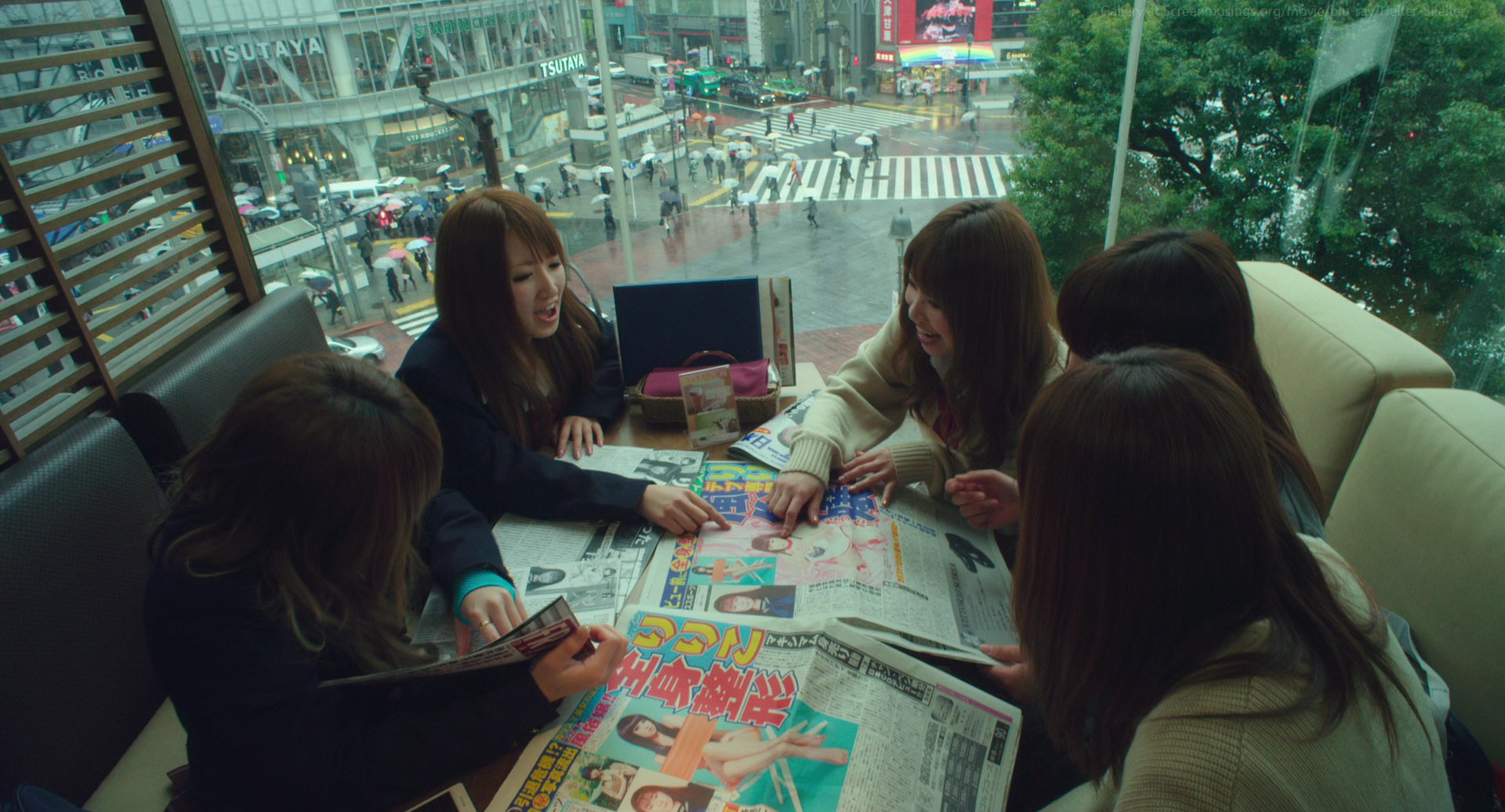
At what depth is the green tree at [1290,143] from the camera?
2385mm

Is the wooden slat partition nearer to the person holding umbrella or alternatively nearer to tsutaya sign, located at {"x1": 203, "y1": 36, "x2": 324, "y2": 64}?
tsutaya sign, located at {"x1": 203, "y1": 36, "x2": 324, "y2": 64}

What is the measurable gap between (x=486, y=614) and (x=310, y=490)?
36 centimetres

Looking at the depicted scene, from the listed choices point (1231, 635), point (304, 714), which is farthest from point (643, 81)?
point (1231, 635)

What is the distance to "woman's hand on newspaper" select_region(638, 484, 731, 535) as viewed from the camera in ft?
4.22

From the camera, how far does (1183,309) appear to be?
1.11m

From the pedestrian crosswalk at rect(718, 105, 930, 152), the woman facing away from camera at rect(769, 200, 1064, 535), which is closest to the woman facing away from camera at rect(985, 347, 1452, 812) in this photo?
the woman facing away from camera at rect(769, 200, 1064, 535)

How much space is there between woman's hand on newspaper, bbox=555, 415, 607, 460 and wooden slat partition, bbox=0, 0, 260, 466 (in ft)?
3.04

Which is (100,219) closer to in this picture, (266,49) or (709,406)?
(266,49)

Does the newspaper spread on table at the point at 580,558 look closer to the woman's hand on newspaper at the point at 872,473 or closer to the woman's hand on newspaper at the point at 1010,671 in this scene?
the woman's hand on newspaper at the point at 872,473

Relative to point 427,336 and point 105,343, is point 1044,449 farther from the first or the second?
point 105,343

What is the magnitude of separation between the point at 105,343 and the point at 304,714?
1.27 meters

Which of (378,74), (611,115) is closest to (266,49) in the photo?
(378,74)

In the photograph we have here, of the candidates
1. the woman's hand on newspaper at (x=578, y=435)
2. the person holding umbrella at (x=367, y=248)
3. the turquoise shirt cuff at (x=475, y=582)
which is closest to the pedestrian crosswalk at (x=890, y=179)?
the person holding umbrella at (x=367, y=248)

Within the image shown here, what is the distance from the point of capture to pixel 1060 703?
0.80m
